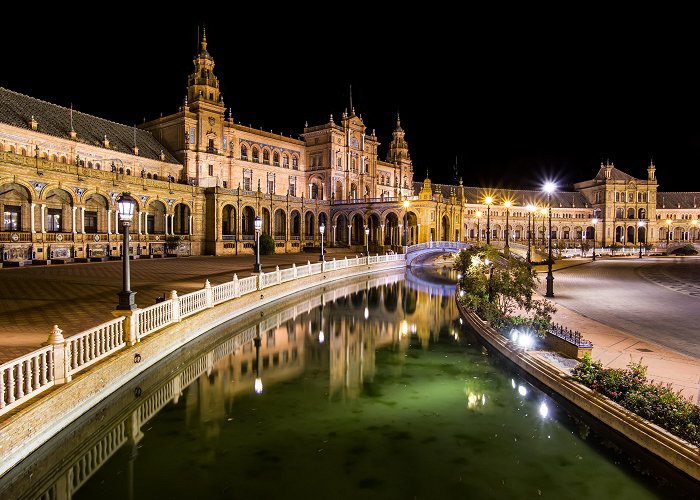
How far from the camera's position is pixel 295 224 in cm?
6081

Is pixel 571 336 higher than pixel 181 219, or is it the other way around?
pixel 181 219

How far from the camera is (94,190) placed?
3619cm

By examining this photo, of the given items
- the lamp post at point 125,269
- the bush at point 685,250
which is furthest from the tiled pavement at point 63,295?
the bush at point 685,250

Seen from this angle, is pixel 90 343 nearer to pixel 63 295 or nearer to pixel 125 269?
pixel 125 269

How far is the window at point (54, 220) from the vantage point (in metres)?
36.2

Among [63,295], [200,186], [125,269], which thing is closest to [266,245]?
[200,186]

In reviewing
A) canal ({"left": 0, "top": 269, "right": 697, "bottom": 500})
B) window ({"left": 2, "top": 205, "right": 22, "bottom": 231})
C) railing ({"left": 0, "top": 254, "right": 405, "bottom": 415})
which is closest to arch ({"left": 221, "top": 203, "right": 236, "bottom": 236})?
window ({"left": 2, "top": 205, "right": 22, "bottom": 231})

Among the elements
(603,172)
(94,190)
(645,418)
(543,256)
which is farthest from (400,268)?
(603,172)

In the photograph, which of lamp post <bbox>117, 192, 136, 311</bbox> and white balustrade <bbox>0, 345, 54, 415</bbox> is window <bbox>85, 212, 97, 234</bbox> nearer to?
lamp post <bbox>117, 192, 136, 311</bbox>

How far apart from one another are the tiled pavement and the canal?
2764 mm

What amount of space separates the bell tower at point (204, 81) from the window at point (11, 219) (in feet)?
79.8

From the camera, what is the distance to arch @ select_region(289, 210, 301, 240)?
193ft

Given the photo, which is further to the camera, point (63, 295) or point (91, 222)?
point (91, 222)

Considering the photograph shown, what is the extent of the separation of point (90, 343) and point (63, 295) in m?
8.73
